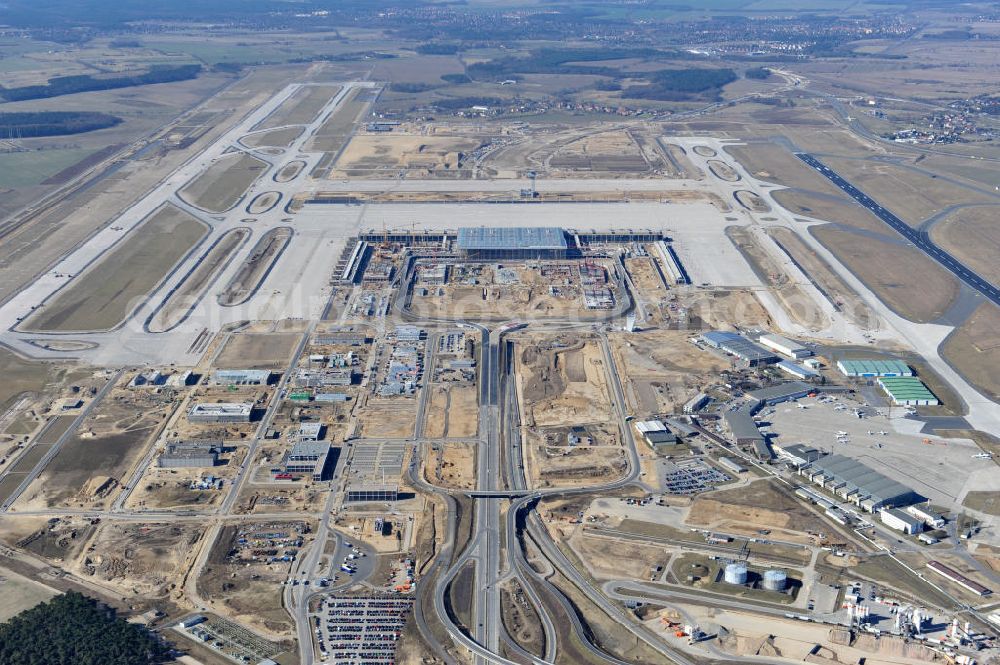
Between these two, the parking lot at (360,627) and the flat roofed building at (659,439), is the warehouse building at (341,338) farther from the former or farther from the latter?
the parking lot at (360,627)

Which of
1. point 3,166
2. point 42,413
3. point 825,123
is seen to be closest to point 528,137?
point 825,123

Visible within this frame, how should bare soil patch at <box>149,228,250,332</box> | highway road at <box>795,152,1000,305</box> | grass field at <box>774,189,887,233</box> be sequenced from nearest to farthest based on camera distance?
bare soil patch at <box>149,228,250,332</box> < highway road at <box>795,152,1000,305</box> < grass field at <box>774,189,887,233</box>

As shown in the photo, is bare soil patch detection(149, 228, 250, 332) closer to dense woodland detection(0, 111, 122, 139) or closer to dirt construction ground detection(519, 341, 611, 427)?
dirt construction ground detection(519, 341, 611, 427)

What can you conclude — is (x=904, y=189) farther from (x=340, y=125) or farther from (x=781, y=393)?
(x=340, y=125)

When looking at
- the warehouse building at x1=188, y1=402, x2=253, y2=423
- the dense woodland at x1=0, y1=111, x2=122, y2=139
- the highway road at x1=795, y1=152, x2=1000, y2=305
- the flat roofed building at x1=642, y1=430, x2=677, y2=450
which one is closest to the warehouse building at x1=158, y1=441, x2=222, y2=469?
the warehouse building at x1=188, y1=402, x2=253, y2=423

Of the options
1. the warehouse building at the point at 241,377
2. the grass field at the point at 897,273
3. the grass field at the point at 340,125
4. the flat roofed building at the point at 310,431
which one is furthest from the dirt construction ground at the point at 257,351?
the grass field at the point at 340,125

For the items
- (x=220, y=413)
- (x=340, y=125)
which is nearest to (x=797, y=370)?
(x=220, y=413)
